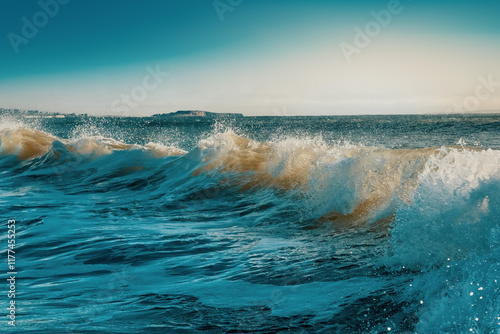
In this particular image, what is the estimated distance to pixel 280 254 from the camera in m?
5.82

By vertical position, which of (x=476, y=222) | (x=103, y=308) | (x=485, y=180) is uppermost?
(x=485, y=180)

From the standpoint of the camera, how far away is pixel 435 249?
196 inches

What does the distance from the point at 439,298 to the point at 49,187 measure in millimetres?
12003

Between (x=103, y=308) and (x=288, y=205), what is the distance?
5479mm

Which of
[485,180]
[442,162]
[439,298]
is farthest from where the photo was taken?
[442,162]

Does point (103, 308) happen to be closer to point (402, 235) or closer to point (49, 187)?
point (402, 235)

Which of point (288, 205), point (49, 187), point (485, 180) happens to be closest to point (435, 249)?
point (485, 180)

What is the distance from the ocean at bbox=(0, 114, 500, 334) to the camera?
3.81m

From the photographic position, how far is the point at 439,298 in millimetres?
3729

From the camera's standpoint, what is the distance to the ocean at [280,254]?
3811 millimetres

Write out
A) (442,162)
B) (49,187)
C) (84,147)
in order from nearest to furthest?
(442,162)
(49,187)
(84,147)

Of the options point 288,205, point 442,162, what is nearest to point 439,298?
point 442,162

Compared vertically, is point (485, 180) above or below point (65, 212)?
above

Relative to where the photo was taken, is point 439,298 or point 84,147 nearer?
point 439,298
